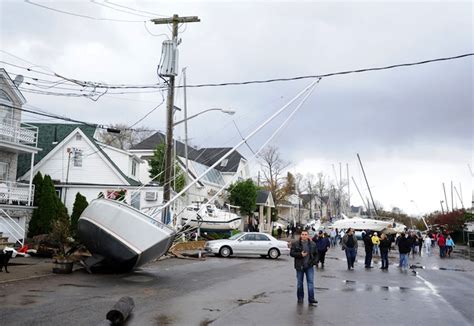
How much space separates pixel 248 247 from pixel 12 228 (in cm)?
1206

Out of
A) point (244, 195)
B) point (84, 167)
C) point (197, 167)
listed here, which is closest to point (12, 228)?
point (84, 167)

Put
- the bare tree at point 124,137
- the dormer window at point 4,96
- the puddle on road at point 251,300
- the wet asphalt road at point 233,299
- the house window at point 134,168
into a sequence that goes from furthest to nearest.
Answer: the bare tree at point 124,137, the house window at point 134,168, the dormer window at point 4,96, the puddle on road at point 251,300, the wet asphalt road at point 233,299

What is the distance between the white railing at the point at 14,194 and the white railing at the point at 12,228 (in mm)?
765

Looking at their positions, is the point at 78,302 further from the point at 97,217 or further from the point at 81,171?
the point at 81,171

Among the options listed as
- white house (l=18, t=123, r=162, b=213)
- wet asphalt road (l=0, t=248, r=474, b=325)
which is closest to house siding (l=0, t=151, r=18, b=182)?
white house (l=18, t=123, r=162, b=213)

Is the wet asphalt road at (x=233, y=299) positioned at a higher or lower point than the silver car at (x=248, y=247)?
lower

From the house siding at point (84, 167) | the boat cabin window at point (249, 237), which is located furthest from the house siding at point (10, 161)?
the boat cabin window at point (249, 237)

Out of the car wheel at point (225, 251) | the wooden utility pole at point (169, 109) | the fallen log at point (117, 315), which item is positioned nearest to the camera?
the fallen log at point (117, 315)

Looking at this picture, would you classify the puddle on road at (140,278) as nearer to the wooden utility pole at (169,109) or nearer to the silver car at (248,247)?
the wooden utility pole at (169,109)

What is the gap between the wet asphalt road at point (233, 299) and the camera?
9.85 metres

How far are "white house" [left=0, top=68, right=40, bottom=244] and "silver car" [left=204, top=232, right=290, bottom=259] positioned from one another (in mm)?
9694

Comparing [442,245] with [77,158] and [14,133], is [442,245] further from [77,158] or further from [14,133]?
[14,133]

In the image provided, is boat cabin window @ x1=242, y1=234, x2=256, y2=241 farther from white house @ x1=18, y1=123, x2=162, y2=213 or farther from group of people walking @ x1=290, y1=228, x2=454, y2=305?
white house @ x1=18, y1=123, x2=162, y2=213

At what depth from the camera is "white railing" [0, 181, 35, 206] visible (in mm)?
24584
